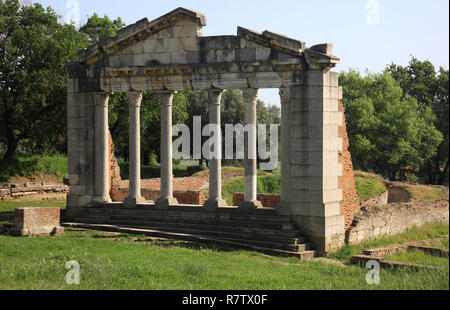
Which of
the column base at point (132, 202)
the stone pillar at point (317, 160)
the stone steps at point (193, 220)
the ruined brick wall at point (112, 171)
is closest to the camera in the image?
the stone pillar at point (317, 160)

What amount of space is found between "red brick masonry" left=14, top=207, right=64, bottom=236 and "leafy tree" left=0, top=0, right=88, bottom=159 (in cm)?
1686

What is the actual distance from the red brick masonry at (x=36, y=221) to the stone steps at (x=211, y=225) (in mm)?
2147

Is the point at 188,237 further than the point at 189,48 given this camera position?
No

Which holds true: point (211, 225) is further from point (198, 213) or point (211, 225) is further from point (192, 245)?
point (192, 245)

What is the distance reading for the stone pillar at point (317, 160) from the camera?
1977 centimetres

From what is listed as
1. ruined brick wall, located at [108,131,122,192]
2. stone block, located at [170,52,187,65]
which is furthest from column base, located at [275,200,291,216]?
ruined brick wall, located at [108,131,122,192]

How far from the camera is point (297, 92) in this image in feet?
66.1

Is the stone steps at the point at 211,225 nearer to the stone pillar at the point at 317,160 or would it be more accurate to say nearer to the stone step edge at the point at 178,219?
the stone step edge at the point at 178,219

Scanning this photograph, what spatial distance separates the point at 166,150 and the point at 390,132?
1275 inches

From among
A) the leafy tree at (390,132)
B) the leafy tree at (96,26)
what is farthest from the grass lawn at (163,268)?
the leafy tree at (390,132)

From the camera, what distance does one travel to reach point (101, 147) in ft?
78.0

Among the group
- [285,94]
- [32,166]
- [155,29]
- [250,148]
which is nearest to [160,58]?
[155,29]

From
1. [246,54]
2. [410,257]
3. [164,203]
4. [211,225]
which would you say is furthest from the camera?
[164,203]
